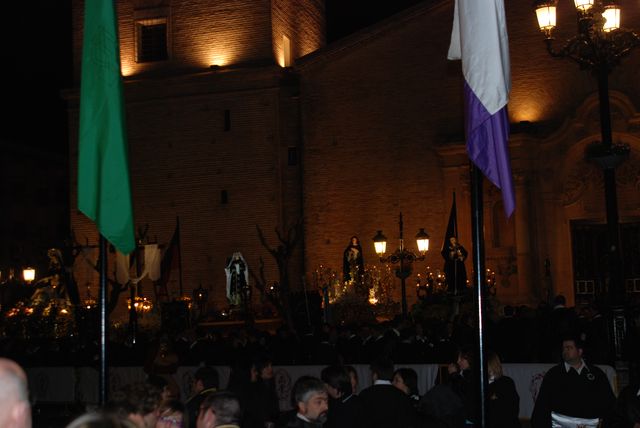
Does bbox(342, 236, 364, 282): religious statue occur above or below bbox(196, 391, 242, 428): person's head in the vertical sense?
above

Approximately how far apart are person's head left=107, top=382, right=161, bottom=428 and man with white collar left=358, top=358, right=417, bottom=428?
318cm

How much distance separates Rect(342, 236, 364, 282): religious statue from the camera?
33344 mm

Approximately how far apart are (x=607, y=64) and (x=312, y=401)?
345 inches

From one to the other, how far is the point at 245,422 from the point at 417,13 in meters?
26.5

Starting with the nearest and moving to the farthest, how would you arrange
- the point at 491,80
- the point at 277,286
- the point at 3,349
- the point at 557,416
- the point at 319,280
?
the point at 491,80 < the point at 557,416 < the point at 3,349 < the point at 277,286 < the point at 319,280

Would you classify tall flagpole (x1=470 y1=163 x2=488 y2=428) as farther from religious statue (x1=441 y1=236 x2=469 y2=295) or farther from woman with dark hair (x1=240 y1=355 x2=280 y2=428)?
religious statue (x1=441 y1=236 x2=469 y2=295)

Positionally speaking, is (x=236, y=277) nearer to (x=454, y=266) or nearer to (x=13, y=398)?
(x=454, y=266)

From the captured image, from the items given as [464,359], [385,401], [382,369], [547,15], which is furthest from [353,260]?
[385,401]

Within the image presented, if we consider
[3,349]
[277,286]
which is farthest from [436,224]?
[3,349]

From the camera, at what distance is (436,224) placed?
34.0m

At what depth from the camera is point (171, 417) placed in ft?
23.5

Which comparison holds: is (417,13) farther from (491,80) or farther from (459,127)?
(491,80)

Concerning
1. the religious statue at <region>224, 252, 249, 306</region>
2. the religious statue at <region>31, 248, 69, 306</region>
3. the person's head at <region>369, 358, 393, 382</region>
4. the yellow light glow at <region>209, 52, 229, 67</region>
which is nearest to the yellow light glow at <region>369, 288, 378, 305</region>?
the religious statue at <region>224, 252, 249, 306</region>

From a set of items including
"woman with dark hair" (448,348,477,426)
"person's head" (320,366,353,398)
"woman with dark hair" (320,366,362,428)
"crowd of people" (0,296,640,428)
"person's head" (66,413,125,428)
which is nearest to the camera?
"person's head" (66,413,125,428)
